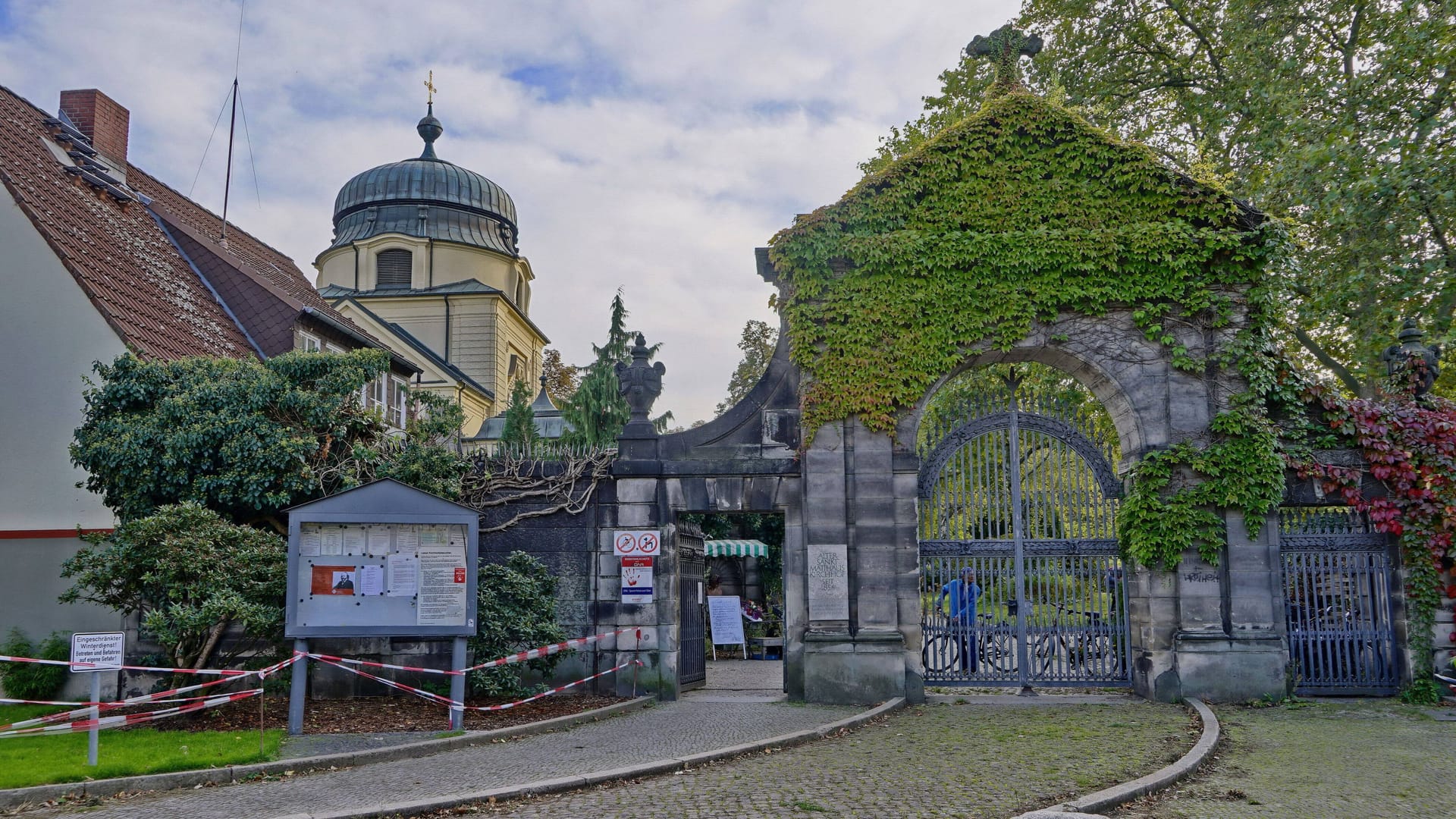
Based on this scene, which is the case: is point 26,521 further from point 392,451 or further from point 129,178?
point 129,178

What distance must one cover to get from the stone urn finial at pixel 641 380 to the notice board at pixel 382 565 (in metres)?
3.57

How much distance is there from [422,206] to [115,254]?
2477 cm

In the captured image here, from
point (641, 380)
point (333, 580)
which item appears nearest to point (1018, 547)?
point (641, 380)

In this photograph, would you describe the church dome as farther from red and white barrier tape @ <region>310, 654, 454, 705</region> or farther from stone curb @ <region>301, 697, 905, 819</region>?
stone curb @ <region>301, 697, 905, 819</region>

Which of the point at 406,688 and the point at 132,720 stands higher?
the point at 406,688

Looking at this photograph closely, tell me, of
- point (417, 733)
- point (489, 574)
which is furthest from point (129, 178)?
point (417, 733)

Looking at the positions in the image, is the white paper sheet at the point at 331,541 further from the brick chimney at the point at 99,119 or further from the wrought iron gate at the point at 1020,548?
the brick chimney at the point at 99,119

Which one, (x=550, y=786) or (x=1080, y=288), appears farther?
(x=1080, y=288)

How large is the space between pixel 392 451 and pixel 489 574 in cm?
255

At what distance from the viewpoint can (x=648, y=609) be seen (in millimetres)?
14289

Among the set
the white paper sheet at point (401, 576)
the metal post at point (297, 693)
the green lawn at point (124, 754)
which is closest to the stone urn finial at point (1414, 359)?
the white paper sheet at point (401, 576)

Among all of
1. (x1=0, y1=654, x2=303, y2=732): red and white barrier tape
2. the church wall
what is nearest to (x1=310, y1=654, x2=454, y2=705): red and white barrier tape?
(x1=0, y1=654, x2=303, y2=732): red and white barrier tape

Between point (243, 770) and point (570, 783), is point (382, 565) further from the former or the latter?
point (570, 783)

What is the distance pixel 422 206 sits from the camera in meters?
42.8
